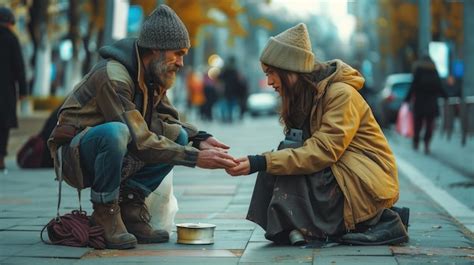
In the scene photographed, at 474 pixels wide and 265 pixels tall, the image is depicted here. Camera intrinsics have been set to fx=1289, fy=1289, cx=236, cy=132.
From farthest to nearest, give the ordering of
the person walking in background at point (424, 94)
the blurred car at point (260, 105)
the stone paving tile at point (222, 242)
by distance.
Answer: the blurred car at point (260, 105), the person walking in background at point (424, 94), the stone paving tile at point (222, 242)

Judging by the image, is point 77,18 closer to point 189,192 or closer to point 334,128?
point 189,192

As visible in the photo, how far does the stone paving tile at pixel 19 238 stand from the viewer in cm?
759

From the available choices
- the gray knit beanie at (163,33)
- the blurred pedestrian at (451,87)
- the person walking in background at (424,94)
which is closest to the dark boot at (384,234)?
the gray knit beanie at (163,33)

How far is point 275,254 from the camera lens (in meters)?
6.99

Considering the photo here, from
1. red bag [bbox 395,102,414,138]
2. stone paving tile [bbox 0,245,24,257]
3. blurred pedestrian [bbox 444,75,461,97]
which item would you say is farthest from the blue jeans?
blurred pedestrian [bbox 444,75,461,97]

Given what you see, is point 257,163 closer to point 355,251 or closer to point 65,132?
point 355,251

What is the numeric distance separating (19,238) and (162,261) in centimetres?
142

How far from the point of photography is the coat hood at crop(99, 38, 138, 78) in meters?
7.33

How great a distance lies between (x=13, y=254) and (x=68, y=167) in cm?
64

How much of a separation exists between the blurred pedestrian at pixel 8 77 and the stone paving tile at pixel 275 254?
7454 millimetres

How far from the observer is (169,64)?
289 inches

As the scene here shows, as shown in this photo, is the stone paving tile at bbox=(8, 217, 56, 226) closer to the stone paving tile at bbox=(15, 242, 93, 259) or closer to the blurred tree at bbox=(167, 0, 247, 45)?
the stone paving tile at bbox=(15, 242, 93, 259)

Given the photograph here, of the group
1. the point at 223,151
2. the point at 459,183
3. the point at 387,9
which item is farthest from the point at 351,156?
the point at 387,9

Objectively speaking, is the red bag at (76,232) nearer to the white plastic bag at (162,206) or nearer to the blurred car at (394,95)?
the white plastic bag at (162,206)
